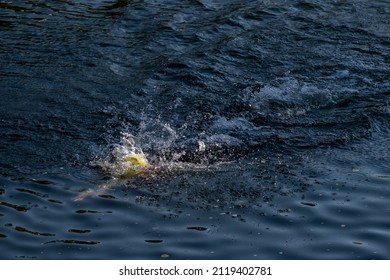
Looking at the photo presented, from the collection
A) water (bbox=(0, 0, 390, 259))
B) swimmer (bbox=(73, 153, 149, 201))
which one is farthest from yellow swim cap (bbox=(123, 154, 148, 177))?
water (bbox=(0, 0, 390, 259))

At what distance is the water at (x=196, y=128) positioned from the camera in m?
7.50

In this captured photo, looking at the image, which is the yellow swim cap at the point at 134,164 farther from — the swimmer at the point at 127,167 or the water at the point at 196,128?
the water at the point at 196,128

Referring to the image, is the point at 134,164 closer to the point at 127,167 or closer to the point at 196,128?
the point at 127,167

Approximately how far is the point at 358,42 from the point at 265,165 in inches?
166

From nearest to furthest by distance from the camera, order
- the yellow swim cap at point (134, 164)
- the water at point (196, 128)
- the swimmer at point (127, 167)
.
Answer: the water at point (196, 128) < the swimmer at point (127, 167) < the yellow swim cap at point (134, 164)

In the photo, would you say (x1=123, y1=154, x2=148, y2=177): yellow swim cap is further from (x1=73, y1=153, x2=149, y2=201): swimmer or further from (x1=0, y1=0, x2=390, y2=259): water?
(x1=0, y1=0, x2=390, y2=259): water

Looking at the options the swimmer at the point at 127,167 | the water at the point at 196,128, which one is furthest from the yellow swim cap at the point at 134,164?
the water at the point at 196,128

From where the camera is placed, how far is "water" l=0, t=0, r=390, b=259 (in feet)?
24.6

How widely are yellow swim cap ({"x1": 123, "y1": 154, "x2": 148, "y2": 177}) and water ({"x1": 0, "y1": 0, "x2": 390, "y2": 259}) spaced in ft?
0.38

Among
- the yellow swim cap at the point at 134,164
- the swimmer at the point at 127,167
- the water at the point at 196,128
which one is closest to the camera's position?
the water at the point at 196,128

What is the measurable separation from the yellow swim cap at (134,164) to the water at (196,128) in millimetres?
117

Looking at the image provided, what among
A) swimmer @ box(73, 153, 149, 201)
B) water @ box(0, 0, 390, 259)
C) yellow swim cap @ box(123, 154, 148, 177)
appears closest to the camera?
water @ box(0, 0, 390, 259)
